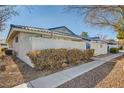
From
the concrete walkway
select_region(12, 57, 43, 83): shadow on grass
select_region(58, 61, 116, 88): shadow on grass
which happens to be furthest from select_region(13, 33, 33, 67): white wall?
select_region(58, 61, 116, 88): shadow on grass

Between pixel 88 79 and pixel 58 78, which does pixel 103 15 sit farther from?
pixel 58 78

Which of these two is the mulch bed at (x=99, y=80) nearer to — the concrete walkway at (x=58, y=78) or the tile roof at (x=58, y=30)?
the concrete walkway at (x=58, y=78)

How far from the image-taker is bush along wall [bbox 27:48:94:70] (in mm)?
5402

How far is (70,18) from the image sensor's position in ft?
16.1

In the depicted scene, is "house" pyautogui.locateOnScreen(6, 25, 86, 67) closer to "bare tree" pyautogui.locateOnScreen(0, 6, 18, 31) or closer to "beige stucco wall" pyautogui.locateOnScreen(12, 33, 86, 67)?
"beige stucco wall" pyautogui.locateOnScreen(12, 33, 86, 67)

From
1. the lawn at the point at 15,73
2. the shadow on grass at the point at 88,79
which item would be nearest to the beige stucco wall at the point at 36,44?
the lawn at the point at 15,73

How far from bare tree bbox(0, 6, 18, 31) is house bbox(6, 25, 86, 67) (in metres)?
0.22

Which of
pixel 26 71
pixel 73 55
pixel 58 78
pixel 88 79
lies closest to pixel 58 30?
pixel 73 55
